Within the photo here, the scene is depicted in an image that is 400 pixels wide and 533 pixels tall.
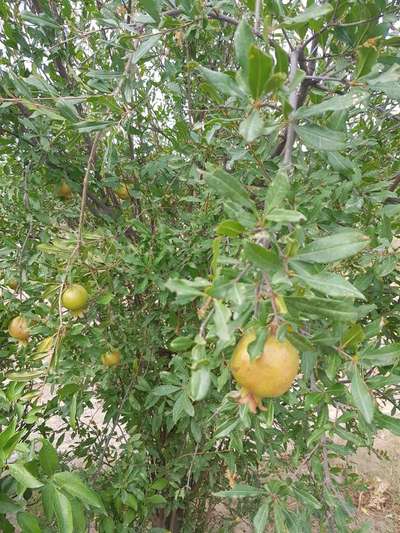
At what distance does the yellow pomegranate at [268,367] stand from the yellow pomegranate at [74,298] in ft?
2.01

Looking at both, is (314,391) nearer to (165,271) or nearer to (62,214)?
(165,271)

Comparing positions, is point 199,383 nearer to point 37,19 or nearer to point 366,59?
point 366,59

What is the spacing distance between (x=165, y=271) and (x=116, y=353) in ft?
0.98

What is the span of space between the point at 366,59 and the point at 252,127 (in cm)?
32

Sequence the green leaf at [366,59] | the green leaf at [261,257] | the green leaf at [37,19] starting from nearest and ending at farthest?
the green leaf at [261,257]
the green leaf at [366,59]
the green leaf at [37,19]

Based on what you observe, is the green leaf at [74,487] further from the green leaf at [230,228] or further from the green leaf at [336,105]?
the green leaf at [336,105]

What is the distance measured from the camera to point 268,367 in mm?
582

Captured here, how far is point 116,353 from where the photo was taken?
1.31 metres

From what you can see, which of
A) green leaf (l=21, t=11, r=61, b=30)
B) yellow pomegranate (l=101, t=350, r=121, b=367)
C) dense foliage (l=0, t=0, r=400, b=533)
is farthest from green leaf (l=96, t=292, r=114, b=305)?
green leaf (l=21, t=11, r=61, b=30)

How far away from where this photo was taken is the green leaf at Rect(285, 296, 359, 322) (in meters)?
0.55

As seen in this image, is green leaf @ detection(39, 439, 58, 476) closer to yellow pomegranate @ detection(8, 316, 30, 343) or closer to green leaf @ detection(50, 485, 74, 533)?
green leaf @ detection(50, 485, 74, 533)

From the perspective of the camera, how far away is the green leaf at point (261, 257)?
0.49 metres

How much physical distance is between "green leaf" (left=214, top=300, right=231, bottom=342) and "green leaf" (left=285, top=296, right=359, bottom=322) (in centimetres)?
9

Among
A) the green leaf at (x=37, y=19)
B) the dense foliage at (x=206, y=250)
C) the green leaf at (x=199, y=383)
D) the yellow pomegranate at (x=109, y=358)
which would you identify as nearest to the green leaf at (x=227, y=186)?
the dense foliage at (x=206, y=250)
